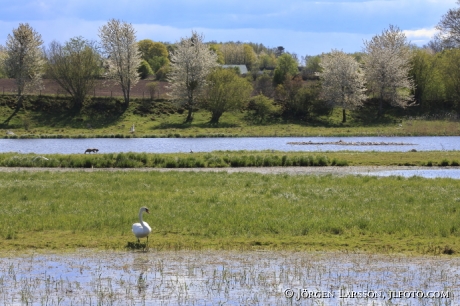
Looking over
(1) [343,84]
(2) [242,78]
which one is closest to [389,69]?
(1) [343,84]

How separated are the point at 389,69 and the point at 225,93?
79.9 feet

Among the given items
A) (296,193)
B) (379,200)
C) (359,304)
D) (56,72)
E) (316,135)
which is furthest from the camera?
(56,72)

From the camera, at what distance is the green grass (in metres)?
73.1

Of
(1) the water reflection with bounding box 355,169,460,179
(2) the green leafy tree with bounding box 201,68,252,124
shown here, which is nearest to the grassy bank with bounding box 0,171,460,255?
(1) the water reflection with bounding box 355,169,460,179

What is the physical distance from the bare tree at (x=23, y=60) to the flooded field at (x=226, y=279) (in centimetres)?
7648

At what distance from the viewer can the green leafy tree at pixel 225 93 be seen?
83438 mm

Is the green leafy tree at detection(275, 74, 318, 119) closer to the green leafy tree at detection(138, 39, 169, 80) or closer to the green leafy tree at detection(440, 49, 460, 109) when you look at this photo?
the green leafy tree at detection(440, 49, 460, 109)

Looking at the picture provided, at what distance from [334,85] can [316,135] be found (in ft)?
65.2

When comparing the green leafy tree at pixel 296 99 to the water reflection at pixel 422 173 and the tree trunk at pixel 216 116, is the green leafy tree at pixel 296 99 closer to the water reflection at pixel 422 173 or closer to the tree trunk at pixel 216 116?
the tree trunk at pixel 216 116

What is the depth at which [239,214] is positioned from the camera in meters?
19.7

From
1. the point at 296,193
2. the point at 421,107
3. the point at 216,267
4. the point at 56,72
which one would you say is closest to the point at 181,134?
the point at 56,72

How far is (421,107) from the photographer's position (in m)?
92.1

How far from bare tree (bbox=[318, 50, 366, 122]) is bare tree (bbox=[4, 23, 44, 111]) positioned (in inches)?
1675

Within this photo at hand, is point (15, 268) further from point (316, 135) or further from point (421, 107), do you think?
point (421, 107)
